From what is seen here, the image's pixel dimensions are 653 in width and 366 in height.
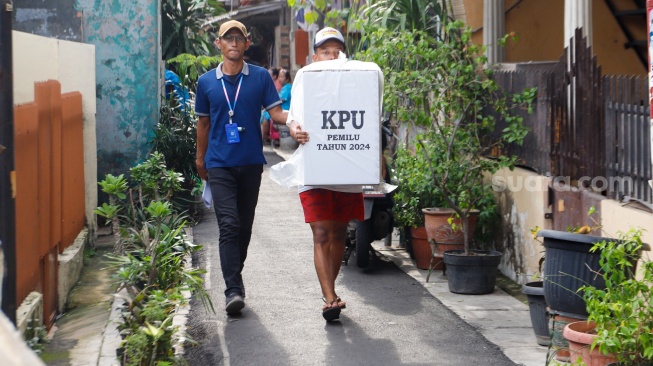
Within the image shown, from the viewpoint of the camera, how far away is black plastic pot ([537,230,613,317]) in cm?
590

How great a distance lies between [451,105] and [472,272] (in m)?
1.67

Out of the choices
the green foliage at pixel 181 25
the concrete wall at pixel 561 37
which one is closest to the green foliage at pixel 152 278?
the concrete wall at pixel 561 37

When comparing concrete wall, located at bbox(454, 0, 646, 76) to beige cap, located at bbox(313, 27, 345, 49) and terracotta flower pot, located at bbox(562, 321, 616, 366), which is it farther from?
terracotta flower pot, located at bbox(562, 321, 616, 366)

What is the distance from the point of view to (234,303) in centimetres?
738

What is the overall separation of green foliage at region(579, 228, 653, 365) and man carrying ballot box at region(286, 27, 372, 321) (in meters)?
2.21

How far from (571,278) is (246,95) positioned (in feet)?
9.56

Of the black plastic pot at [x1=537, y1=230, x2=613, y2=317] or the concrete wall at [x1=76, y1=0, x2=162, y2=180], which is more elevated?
the concrete wall at [x1=76, y1=0, x2=162, y2=180]

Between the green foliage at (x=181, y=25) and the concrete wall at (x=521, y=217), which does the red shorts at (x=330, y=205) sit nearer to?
the concrete wall at (x=521, y=217)

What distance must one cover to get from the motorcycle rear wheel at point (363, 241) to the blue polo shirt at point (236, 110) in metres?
2.06

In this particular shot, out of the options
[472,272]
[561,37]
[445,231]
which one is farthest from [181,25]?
[472,272]

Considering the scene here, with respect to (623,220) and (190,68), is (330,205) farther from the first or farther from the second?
(190,68)

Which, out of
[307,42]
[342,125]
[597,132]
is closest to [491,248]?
[597,132]

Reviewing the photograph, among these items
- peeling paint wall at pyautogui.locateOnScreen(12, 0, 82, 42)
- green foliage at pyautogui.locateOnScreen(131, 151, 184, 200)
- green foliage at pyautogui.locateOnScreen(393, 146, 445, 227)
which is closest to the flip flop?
green foliage at pyautogui.locateOnScreen(393, 146, 445, 227)

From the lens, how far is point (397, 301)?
8.21m
